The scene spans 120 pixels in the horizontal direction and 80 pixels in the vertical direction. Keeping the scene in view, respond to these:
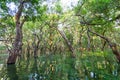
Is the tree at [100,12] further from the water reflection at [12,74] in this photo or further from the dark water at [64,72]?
the water reflection at [12,74]

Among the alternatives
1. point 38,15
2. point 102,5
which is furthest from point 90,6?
point 38,15

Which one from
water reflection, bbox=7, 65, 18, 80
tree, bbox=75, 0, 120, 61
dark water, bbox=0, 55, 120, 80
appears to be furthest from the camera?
tree, bbox=75, 0, 120, 61

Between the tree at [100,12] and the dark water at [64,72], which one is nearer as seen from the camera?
the dark water at [64,72]

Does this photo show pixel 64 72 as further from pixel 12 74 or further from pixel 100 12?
pixel 100 12

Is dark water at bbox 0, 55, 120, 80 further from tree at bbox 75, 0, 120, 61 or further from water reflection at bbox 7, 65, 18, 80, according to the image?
tree at bbox 75, 0, 120, 61

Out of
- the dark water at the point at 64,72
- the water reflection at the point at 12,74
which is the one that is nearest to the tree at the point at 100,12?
the dark water at the point at 64,72

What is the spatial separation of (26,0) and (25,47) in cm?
4972

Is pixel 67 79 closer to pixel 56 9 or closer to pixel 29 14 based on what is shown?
pixel 29 14

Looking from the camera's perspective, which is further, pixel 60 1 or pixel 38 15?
pixel 60 1

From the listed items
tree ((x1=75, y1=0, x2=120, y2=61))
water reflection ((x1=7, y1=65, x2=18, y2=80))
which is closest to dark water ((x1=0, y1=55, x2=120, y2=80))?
water reflection ((x1=7, y1=65, x2=18, y2=80))

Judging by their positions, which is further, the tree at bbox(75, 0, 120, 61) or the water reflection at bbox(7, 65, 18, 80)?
the tree at bbox(75, 0, 120, 61)

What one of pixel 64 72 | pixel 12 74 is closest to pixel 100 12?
pixel 64 72

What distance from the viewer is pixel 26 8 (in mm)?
26281

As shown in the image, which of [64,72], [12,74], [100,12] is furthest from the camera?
[100,12]
